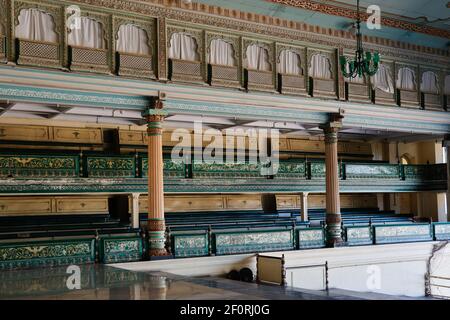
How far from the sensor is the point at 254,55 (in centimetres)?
1338

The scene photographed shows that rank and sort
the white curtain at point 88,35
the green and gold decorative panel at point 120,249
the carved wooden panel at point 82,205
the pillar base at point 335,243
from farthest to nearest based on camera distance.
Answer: the carved wooden panel at point 82,205 → the pillar base at point 335,243 → the white curtain at point 88,35 → the green and gold decorative panel at point 120,249

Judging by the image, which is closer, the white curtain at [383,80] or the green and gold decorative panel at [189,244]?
the green and gold decorative panel at [189,244]

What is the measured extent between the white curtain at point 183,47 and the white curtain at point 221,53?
0.44m

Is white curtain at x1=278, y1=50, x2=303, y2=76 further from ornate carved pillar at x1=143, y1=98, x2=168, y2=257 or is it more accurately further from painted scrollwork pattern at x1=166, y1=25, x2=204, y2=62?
ornate carved pillar at x1=143, y1=98, x2=168, y2=257

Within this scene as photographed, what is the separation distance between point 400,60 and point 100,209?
978cm

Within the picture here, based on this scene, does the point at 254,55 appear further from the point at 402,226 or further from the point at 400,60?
the point at 402,226

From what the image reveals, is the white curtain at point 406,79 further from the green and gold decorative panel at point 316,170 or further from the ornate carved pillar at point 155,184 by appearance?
the ornate carved pillar at point 155,184

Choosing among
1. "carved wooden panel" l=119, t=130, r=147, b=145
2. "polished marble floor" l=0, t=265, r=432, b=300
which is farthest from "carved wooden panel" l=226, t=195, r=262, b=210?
"polished marble floor" l=0, t=265, r=432, b=300

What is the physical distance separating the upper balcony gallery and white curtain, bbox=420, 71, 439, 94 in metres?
0.03

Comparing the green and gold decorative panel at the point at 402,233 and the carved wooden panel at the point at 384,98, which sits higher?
the carved wooden panel at the point at 384,98

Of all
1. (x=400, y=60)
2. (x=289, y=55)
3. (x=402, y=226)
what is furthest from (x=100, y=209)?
(x=400, y=60)

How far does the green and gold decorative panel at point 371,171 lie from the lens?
17.0m

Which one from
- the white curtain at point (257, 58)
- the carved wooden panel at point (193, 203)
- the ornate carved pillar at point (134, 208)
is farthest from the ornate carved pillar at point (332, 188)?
the ornate carved pillar at point (134, 208)

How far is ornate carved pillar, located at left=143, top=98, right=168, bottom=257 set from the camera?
37.8ft
